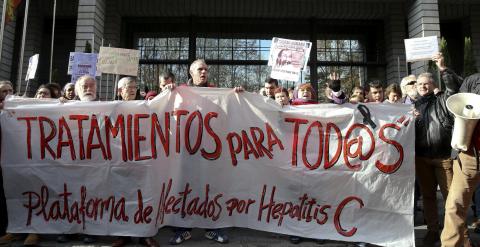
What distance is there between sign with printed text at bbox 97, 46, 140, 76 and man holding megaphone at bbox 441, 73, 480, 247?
4.56 m

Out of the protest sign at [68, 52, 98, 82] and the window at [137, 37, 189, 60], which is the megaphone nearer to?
the protest sign at [68, 52, 98, 82]

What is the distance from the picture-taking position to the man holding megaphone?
3.84m

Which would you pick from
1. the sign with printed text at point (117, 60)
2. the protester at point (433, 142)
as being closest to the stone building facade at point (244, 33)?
the sign with printed text at point (117, 60)

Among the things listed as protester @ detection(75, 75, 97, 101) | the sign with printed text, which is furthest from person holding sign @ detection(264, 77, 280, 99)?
protester @ detection(75, 75, 97, 101)

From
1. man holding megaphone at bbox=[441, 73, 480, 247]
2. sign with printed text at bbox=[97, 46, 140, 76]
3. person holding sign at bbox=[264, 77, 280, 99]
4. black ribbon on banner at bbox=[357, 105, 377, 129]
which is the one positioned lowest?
man holding megaphone at bbox=[441, 73, 480, 247]

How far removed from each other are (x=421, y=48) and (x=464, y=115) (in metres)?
3.87

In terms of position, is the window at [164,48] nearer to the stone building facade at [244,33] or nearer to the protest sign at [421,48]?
the stone building facade at [244,33]

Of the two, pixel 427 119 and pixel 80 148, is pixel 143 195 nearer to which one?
pixel 80 148

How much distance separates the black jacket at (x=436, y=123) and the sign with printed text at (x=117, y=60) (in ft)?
13.9

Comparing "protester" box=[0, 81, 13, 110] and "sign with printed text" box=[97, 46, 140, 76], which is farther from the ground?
"sign with printed text" box=[97, 46, 140, 76]

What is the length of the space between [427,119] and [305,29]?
31.9 feet

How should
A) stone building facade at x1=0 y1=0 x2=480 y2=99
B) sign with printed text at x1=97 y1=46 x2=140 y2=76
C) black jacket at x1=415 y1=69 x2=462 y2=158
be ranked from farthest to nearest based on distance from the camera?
stone building facade at x1=0 y1=0 x2=480 y2=99
sign with printed text at x1=97 y1=46 x2=140 y2=76
black jacket at x1=415 y1=69 x2=462 y2=158

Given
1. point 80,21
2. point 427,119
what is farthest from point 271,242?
point 80,21

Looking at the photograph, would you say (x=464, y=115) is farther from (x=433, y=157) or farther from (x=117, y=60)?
(x=117, y=60)
